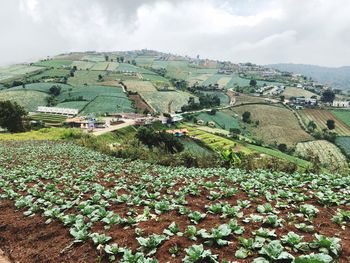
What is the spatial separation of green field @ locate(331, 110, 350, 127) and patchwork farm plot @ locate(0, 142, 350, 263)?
131131mm

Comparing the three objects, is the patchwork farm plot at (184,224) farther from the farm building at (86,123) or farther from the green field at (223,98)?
the green field at (223,98)

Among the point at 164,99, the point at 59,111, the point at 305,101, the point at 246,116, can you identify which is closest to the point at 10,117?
the point at 59,111

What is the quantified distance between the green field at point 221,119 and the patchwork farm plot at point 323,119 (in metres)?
29.1

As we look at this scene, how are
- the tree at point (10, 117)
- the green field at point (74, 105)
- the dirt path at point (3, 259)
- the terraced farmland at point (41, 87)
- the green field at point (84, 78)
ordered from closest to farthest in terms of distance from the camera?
the dirt path at point (3, 259), the tree at point (10, 117), the green field at point (74, 105), the terraced farmland at point (41, 87), the green field at point (84, 78)

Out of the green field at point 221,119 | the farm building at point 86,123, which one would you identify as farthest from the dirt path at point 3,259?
the green field at point 221,119

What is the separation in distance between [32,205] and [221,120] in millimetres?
113021

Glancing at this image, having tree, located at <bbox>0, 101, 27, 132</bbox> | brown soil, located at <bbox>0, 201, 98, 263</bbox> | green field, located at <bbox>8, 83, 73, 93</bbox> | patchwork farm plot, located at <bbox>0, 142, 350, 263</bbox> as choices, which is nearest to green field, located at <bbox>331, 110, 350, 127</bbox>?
tree, located at <bbox>0, 101, 27, 132</bbox>

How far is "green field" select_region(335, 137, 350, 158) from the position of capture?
319 ft

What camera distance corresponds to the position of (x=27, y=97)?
440 ft

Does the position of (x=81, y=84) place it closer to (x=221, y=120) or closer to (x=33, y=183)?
(x=221, y=120)

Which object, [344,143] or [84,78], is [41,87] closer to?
[84,78]

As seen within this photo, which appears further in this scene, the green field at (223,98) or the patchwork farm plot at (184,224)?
the green field at (223,98)

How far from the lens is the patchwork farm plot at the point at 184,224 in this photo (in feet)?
23.8

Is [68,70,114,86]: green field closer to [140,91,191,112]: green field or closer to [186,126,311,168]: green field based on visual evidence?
[140,91,191,112]: green field
